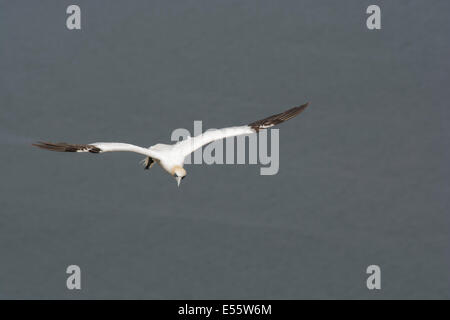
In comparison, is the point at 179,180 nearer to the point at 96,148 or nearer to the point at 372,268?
the point at 96,148

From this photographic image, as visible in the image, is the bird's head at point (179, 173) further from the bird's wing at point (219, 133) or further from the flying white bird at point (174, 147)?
the bird's wing at point (219, 133)

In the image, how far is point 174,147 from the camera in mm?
20609

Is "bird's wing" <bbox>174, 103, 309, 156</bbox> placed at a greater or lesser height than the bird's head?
greater

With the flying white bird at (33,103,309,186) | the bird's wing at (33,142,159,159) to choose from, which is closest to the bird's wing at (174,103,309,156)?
the flying white bird at (33,103,309,186)

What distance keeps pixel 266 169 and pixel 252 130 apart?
615 cm

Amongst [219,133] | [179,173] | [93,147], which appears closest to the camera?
[93,147]


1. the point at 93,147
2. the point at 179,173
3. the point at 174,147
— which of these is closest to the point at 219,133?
the point at 174,147

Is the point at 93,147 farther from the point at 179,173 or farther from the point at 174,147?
the point at 174,147

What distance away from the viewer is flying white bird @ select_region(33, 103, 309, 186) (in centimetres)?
1952

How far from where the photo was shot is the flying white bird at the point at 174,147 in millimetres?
19516

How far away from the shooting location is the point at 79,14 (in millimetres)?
27906

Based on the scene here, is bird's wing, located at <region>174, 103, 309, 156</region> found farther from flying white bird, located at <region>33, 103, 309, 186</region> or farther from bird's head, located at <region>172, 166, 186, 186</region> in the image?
bird's head, located at <region>172, 166, 186, 186</region>

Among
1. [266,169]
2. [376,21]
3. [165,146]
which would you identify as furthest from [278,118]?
[376,21]

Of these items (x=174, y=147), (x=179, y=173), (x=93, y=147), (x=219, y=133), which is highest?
(x=219, y=133)
